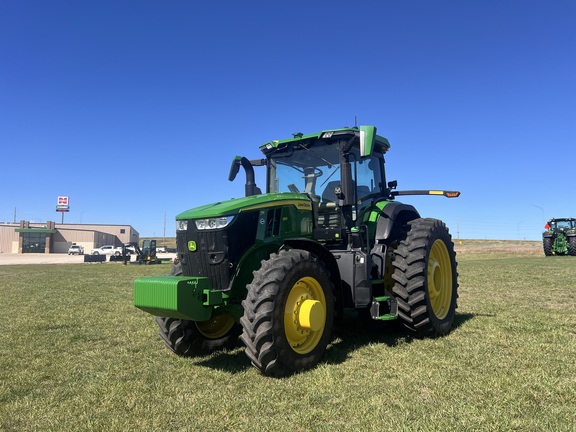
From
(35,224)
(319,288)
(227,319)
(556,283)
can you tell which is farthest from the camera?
(35,224)


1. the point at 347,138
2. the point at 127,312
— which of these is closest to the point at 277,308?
the point at 347,138

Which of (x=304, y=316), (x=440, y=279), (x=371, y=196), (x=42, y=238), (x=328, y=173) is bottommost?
(x=304, y=316)

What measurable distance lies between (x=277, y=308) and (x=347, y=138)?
2712 mm

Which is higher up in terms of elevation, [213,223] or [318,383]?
[213,223]

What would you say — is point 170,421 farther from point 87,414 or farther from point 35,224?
point 35,224

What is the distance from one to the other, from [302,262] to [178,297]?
1.28 metres

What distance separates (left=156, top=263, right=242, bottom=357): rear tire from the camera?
499cm

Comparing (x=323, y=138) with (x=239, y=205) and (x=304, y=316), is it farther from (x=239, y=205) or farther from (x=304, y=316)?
(x=304, y=316)

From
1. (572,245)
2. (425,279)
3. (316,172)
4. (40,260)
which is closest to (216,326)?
(316,172)

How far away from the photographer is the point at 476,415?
3.21 m

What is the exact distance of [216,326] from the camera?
5.43 m

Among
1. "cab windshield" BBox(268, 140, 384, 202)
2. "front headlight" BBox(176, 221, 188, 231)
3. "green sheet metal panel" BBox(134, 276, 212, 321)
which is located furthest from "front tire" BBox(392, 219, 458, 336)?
"front headlight" BBox(176, 221, 188, 231)

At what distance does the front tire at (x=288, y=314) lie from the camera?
4113 millimetres

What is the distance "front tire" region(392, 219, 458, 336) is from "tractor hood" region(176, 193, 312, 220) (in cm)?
164
